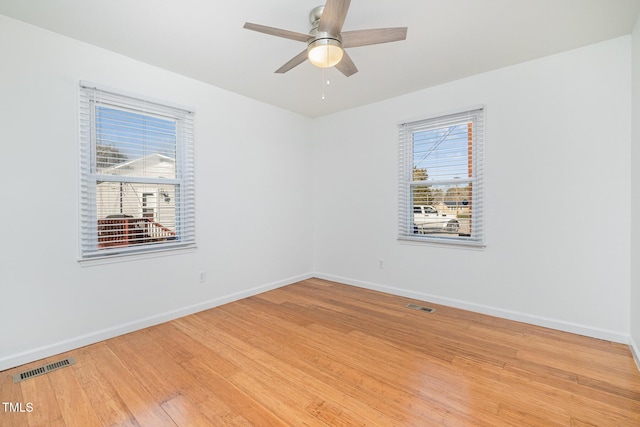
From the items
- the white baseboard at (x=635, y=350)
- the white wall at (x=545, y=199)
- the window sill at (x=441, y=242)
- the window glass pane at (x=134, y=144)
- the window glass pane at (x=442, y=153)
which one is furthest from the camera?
the window glass pane at (x=442, y=153)

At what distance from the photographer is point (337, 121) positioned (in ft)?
14.9

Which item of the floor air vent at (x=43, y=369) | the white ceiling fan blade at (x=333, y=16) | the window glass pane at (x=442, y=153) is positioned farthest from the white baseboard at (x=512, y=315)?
the floor air vent at (x=43, y=369)

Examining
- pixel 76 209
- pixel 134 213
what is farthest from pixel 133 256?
pixel 76 209

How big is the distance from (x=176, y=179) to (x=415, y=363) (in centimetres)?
290

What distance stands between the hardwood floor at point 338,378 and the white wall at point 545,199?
1.12 ft

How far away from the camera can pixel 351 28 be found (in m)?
2.36

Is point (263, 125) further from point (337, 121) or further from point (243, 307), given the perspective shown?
point (243, 307)

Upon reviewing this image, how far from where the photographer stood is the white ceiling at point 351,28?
82.4 inches

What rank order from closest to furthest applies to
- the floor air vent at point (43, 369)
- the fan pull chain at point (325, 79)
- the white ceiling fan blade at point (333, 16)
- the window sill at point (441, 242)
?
1. the white ceiling fan blade at point (333, 16)
2. the floor air vent at point (43, 369)
3. the fan pull chain at point (325, 79)
4. the window sill at point (441, 242)

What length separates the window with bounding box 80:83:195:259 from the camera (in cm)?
262

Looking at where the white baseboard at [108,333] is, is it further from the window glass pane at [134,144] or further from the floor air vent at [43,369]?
the window glass pane at [134,144]

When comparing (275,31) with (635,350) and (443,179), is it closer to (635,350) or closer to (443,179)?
(443,179)

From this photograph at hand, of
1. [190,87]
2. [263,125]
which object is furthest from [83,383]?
[263,125]

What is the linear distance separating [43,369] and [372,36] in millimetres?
3363
